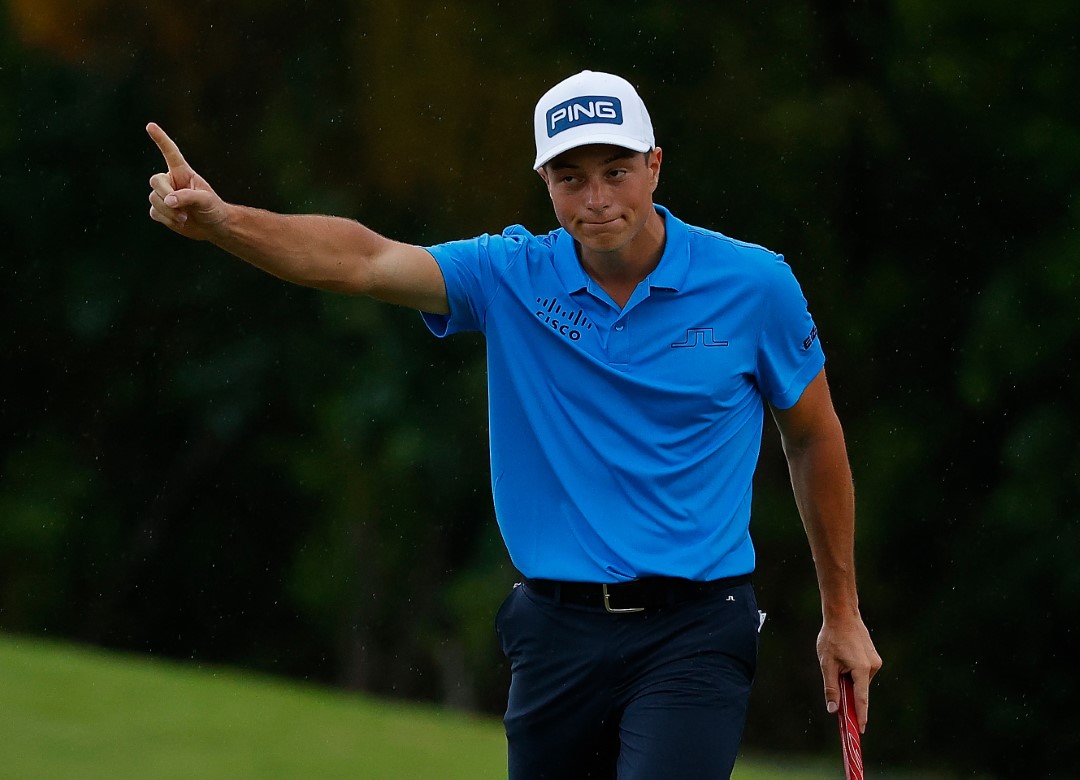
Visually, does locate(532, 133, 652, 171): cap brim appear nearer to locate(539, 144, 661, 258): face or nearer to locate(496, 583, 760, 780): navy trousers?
locate(539, 144, 661, 258): face

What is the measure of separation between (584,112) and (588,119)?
0.8 inches

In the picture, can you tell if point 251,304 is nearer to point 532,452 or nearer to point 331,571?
point 331,571

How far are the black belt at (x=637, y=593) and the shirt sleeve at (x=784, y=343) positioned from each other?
1.75 feet

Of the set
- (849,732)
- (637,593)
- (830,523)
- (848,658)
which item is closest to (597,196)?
(637,593)

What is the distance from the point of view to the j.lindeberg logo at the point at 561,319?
13.7ft

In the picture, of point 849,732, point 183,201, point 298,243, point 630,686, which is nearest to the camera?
point 183,201

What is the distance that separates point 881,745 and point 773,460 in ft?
11.4

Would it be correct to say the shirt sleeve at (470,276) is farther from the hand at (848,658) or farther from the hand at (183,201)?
the hand at (848,658)

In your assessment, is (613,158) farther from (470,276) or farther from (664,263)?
(470,276)

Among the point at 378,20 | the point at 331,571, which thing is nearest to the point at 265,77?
the point at 378,20

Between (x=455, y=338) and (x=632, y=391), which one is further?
(x=455, y=338)

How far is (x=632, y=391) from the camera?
4.10 metres

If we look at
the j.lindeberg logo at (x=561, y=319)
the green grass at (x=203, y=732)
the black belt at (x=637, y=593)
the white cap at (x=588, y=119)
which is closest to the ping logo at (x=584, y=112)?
the white cap at (x=588, y=119)

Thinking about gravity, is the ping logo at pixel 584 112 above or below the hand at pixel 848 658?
above
